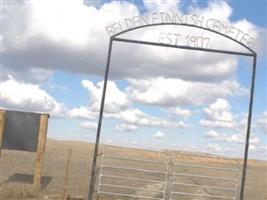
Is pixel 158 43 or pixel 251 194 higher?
pixel 158 43

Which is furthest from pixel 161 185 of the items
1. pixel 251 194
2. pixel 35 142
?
pixel 35 142

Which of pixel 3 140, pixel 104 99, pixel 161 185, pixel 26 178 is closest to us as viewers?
pixel 104 99

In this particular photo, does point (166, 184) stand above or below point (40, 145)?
below

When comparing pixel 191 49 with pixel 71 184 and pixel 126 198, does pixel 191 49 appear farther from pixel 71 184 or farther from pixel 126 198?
pixel 71 184

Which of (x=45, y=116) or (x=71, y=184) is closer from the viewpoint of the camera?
(x=45, y=116)

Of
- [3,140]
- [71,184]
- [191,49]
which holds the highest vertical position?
[191,49]

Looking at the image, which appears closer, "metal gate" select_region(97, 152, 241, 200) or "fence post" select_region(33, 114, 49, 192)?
"metal gate" select_region(97, 152, 241, 200)

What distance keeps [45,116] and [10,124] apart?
3.26ft

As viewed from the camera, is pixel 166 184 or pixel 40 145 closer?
pixel 40 145

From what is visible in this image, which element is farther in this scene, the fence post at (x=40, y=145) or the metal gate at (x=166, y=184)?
the fence post at (x=40, y=145)

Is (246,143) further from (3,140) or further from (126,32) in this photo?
(3,140)

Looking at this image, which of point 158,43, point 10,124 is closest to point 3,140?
point 10,124

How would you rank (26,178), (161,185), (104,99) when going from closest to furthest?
(104,99)
(26,178)
(161,185)

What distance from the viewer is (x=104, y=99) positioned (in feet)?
44.3
